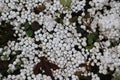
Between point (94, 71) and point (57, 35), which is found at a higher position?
point (57, 35)

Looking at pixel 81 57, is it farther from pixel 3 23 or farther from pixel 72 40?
pixel 3 23

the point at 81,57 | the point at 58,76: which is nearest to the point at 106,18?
the point at 81,57

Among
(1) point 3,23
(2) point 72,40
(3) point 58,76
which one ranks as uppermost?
(1) point 3,23

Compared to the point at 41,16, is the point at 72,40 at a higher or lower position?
lower

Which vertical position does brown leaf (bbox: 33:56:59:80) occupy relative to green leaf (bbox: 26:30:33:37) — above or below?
below

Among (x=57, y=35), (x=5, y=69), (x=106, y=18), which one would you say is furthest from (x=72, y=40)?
(x=5, y=69)

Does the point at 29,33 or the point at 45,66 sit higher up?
the point at 29,33

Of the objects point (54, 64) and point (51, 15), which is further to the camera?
point (51, 15)

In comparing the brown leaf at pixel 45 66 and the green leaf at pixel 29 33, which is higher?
the green leaf at pixel 29 33

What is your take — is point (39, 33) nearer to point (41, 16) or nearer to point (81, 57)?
point (41, 16)
